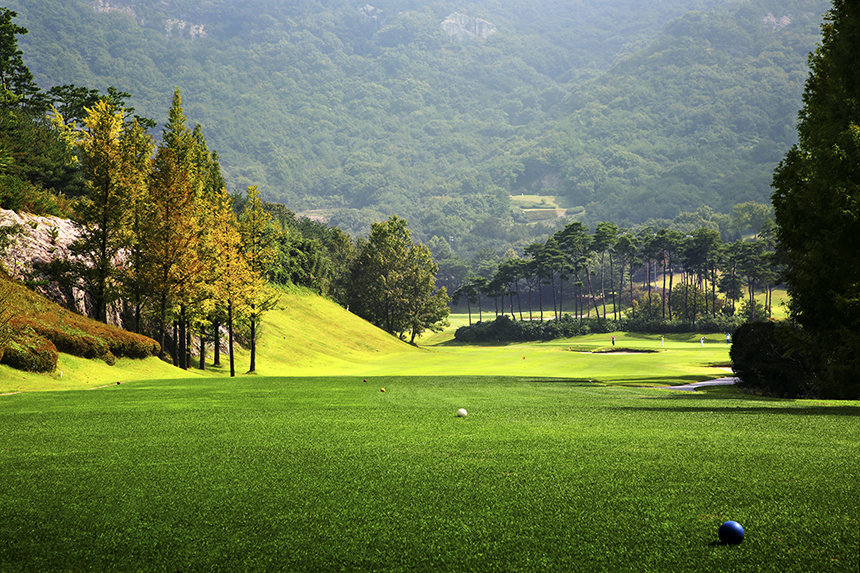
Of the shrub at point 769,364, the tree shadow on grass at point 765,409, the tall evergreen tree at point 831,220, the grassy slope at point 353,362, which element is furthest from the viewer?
the grassy slope at point 353,362

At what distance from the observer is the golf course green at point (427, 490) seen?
4.50 metres

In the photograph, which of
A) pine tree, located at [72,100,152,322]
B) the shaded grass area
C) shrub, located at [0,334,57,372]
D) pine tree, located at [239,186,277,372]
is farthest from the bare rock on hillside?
the shaded grass area

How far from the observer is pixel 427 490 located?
602 cm

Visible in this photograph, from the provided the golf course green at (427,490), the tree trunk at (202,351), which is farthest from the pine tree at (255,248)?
the golf course green at (427,490)

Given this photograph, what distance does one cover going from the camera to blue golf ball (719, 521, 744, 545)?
4.50m

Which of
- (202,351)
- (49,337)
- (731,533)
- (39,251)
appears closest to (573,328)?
(202,351)

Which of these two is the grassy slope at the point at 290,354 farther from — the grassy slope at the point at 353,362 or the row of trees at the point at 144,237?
the row of trees at the point at 144,237

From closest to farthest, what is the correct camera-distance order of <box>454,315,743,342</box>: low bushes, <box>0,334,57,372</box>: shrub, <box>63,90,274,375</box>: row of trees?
<box>0,334,57,372</box>: shrub, <box>63,90,274,375</box>: row of trees, <box>454,315,743,342</box>: low bushes

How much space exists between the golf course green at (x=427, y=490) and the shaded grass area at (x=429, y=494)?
23 mm

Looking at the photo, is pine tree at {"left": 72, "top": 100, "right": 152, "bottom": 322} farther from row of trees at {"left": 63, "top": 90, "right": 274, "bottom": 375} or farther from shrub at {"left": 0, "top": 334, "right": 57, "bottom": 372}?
shrub at {"left": 0, "top": 334, "right": 57, "bottom": 372}

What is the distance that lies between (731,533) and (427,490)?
2670 millimetres

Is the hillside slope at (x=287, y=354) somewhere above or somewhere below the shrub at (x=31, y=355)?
below

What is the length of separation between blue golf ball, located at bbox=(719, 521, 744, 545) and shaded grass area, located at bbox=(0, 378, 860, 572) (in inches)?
2.6

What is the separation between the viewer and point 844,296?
15.6 meters
